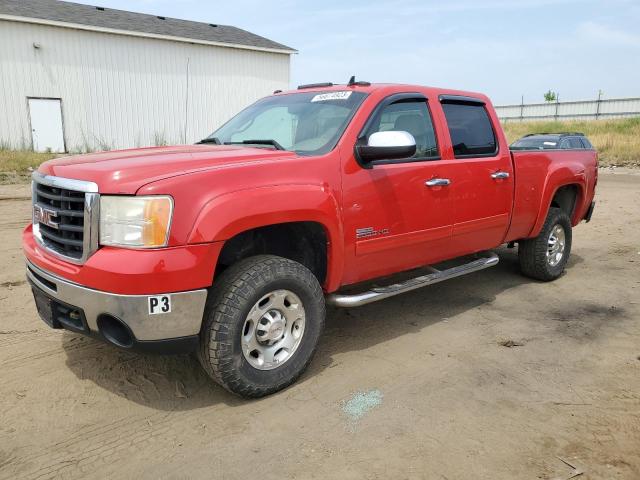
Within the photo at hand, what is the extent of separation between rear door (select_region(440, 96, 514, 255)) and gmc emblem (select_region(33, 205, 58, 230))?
116 inches

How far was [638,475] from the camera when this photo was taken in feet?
8.10

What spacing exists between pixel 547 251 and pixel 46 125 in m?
18.2

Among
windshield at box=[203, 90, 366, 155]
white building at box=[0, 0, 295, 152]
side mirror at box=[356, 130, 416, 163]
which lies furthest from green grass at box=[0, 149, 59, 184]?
side mirror at box=[356, 130, 416, 163]

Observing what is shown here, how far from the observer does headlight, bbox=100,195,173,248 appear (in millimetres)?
2658

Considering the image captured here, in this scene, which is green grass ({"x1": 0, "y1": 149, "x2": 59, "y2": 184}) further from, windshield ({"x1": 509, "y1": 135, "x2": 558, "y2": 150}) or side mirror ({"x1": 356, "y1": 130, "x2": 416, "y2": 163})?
windshield ({"x1": 509, "y1": 135, "x2": 558, "y2": 150})

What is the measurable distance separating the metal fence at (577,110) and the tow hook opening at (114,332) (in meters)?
39.8

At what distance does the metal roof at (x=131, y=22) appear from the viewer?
59.8ft

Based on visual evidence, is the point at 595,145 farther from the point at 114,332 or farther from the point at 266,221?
the point at 114,332

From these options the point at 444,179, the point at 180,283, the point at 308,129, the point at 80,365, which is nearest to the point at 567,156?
the point at 444,179

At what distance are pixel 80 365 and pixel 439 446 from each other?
2.43 m

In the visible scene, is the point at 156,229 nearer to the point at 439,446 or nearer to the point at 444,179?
the point at 439,446

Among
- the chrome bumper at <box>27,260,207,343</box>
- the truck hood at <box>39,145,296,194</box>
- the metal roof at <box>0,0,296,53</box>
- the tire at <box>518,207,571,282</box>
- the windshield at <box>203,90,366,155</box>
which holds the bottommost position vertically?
the tire at <box>518,207,571,282</box>

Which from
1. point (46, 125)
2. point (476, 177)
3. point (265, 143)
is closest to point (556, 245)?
point (476, 177)

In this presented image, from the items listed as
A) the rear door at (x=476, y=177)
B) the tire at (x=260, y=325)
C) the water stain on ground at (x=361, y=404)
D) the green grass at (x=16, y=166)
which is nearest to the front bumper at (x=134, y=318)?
the tire at (x=260, y=325)
